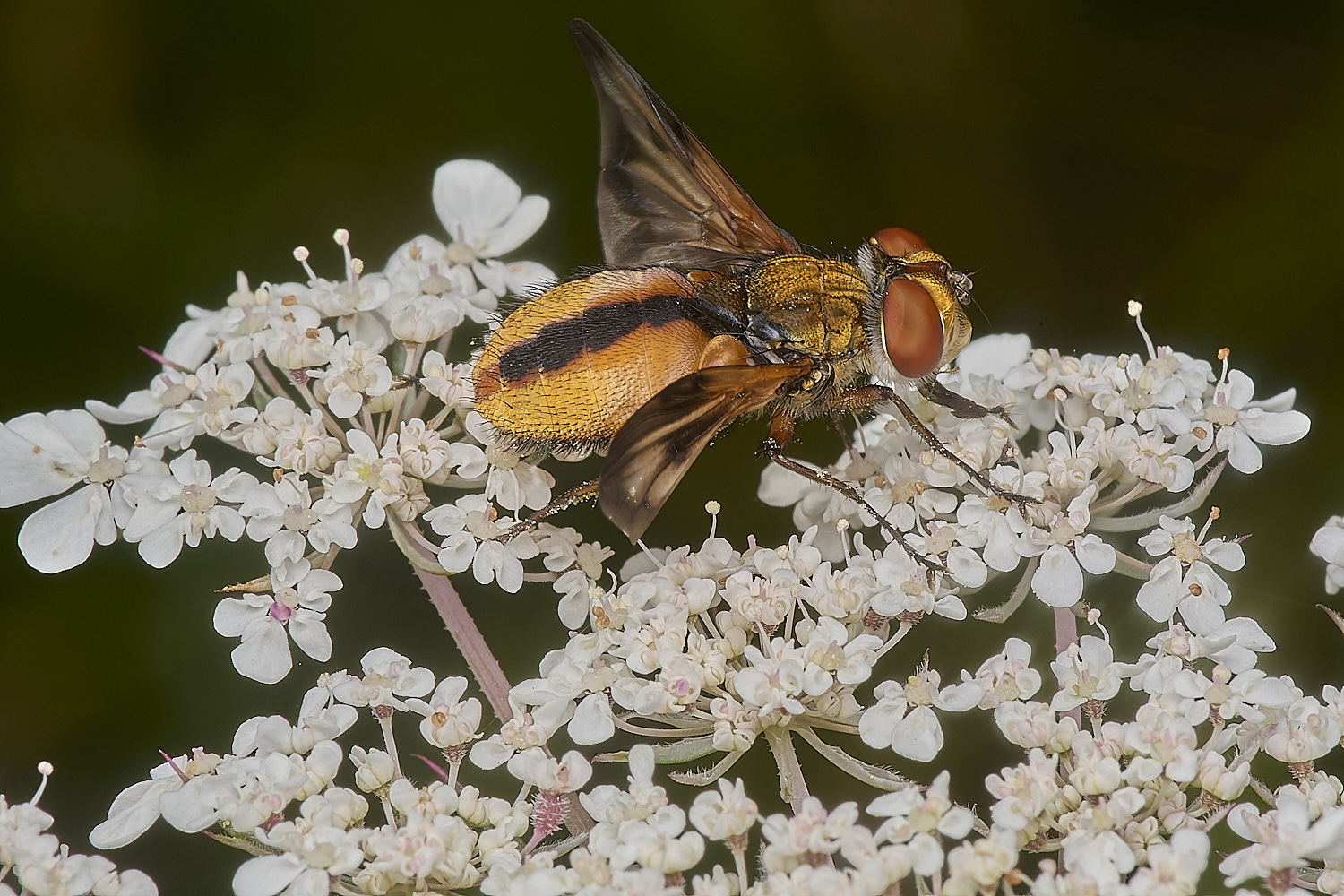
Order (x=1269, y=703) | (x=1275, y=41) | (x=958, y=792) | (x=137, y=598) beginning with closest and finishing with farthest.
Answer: (x=1269, y=703) → (x=958, y=792) → (x=137, y=598) → (x=1275, y=41)

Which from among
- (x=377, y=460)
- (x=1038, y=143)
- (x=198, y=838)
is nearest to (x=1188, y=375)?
(x=1038, y=143)

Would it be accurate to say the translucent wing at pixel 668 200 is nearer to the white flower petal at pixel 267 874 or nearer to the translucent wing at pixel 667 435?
the translucent wing at pixel 667 435

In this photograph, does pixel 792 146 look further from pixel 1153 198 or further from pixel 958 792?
pixel 958 792

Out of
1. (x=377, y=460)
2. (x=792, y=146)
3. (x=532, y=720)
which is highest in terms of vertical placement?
(x=792, y=146)

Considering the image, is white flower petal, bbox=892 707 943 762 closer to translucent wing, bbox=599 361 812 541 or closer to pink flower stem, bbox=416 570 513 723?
translucent wing, bbox=599 361 812 541

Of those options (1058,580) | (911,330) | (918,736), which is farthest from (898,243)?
(918,736)

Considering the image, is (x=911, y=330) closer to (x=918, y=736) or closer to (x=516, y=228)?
(x=918, y=736)
